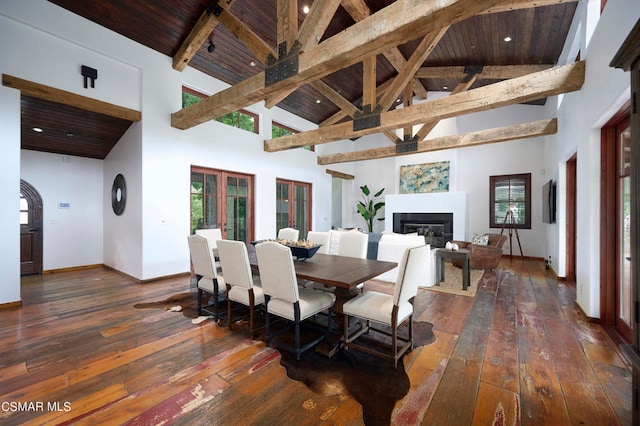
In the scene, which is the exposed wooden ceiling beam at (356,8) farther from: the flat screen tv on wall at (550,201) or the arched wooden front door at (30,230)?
the arched wooden front door at (30,230)

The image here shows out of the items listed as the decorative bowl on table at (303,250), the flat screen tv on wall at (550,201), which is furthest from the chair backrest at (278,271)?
the flat screen tv on wall at (550,201)

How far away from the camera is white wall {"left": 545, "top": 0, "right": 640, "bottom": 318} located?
2258 mm

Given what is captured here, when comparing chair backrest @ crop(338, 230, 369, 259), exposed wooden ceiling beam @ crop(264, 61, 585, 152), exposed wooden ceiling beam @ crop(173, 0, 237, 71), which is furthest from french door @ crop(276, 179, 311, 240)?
chair backrest @ crop(338, 230, 369, 259)

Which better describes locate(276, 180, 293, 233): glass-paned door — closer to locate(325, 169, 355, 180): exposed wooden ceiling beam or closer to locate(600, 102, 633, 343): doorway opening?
locate(325, 169, 355, 180): exposed wooden ceiling beam

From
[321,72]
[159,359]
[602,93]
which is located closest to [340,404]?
[159,359]

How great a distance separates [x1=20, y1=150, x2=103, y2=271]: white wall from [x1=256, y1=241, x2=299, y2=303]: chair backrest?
5.23 metres

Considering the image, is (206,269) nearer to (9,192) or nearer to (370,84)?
(9,192)

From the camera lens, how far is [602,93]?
2.59 metres

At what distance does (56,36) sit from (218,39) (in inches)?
83.4

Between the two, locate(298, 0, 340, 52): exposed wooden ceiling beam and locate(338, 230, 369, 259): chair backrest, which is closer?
locate(298, 0, 340, 52): exposed wooden ceiling beam

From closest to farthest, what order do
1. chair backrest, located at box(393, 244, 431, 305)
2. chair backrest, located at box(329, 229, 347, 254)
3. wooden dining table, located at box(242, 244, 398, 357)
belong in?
chair backrest, located at box(393, 244, 431, 305), wooden dining table, located at box(242, 244, 398, 357), chair backrest, located at box(329, 229, 347, 254)

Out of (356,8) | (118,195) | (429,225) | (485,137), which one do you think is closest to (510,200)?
(429,225)

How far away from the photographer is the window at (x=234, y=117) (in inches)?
201

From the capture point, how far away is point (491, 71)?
5633 millimetres
